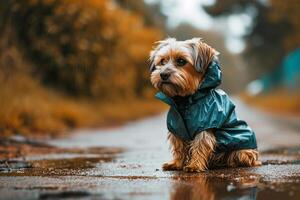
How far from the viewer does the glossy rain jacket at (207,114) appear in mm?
8117

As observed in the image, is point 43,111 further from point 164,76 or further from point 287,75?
point 287,75

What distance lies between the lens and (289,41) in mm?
40219

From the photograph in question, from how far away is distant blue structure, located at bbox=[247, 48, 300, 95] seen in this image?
119 ft

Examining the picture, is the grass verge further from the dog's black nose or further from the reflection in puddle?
the reflection in puddle

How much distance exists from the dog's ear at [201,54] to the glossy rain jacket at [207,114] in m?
0.09

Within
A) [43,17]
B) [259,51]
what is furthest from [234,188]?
[259,51]

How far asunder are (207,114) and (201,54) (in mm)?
696

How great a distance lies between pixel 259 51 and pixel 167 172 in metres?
41.5

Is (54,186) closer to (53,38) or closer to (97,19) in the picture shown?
(53,38)

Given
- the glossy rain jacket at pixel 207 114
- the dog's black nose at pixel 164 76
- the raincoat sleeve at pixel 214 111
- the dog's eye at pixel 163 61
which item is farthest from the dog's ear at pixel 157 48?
the raincoat sleeve at pixel 214 111

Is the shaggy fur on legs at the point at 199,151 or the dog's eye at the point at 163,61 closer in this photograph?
the shaggy fur on legs at the point at 199,151

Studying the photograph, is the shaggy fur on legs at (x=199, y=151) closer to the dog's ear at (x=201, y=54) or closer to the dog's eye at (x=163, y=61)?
the dog's ear at (x=201, y=54)

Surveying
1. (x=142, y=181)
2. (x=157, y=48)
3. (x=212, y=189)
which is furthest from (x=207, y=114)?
(x=212, y=189)

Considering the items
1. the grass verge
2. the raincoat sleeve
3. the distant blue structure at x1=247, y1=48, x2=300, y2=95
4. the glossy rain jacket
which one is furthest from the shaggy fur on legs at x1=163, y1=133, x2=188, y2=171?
the distant blue structure at x1=247, y1=48, x2=300, y2=95
